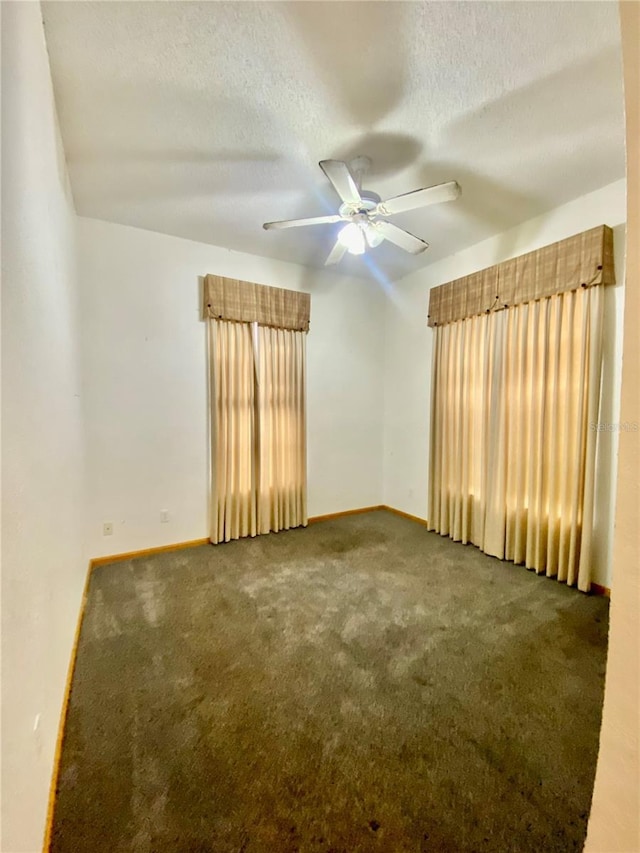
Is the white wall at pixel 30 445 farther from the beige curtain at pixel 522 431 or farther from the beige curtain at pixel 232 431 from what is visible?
the beige curtain at pixel 522 431

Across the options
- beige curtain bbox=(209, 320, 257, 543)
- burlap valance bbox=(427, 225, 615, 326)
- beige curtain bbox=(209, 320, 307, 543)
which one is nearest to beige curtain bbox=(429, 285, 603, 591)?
burlap valance bbox=(427, 225, 615, 326)

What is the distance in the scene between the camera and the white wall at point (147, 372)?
2.77 metres

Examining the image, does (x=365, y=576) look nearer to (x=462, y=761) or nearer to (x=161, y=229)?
(x=462, y=761)

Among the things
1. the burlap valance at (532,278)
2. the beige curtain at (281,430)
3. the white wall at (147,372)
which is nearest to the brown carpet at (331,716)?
the white wall at (147,372)

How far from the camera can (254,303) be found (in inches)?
129

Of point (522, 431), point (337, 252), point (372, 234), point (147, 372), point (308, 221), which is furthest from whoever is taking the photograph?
point (147, 372)

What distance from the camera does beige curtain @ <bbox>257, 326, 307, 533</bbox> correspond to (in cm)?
339

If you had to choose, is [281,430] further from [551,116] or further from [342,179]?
[551,116]

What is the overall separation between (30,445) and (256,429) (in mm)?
2332

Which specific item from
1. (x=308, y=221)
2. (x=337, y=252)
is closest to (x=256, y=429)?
(x=337, y=252)

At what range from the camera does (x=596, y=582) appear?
7.93 ft

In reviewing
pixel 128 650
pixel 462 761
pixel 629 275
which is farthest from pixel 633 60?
pixel 128 650

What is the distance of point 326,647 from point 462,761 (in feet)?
2.52

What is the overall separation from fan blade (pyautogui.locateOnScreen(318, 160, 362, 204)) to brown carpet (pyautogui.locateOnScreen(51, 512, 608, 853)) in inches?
95.9
